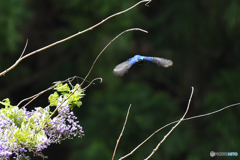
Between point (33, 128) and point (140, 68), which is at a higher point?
point (33, 128)

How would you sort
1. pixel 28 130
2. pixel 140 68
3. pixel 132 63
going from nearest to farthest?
pixel 28 130
pixel 132 63
pixel 140 68

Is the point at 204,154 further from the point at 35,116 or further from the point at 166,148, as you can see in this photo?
the point at 35,116

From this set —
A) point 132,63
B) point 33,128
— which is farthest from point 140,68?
point 33,128

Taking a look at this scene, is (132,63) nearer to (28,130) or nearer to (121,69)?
(121,69)

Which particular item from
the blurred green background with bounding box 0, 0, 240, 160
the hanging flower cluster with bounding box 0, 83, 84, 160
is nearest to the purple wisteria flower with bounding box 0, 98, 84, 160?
the hanging flower cluster with bounding box 0, 83, 84, 160

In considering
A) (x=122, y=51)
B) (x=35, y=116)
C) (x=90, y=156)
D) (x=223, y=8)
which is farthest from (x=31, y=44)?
(x=35, y=116)

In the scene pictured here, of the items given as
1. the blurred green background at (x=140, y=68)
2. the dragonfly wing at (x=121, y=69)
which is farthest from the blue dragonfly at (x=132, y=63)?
the blurred green background at (x=140, y=68)
